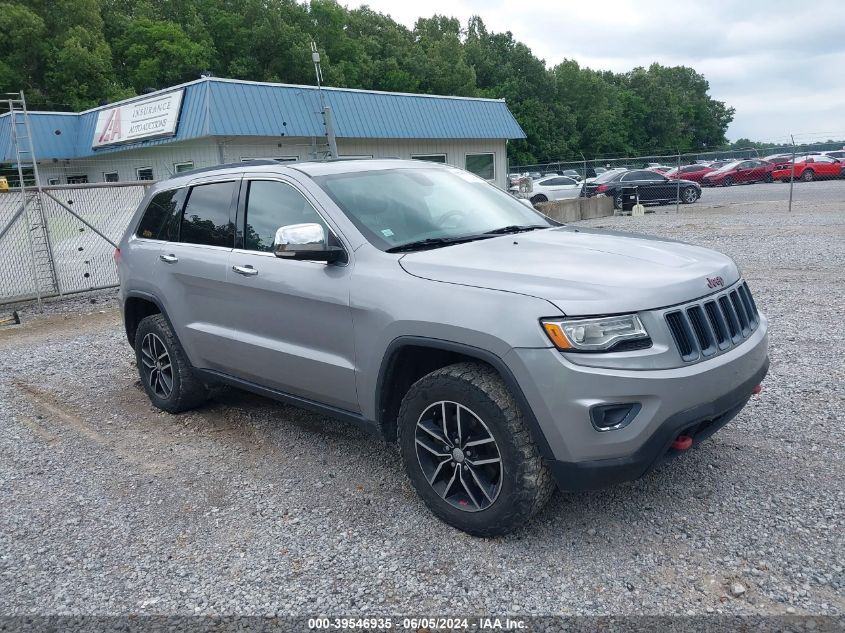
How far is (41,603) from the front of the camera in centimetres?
315

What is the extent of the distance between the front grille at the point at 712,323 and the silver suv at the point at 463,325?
0.4 inches

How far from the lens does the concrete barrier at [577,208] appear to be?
20812 mm

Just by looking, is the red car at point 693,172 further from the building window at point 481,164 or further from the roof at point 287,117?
the roof at point 287,117

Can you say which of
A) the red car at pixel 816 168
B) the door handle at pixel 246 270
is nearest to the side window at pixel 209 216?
the door handle at pixel 246 270

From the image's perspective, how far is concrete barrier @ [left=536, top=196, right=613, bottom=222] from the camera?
20.8m

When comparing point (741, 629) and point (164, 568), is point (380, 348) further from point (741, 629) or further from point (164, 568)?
point (741, 629)

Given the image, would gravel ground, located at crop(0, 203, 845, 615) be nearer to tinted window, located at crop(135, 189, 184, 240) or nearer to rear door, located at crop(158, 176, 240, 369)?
rear door, located at crop(158, 176, 240, 369)

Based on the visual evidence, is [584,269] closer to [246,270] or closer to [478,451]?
[478,451]

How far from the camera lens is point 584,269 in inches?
130

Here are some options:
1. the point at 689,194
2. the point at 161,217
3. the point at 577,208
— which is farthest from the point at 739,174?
the point at 161,217

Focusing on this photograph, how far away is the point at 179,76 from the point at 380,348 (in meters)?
41.9

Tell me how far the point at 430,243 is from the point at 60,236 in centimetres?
970

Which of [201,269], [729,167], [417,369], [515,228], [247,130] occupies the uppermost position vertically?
[247,130]

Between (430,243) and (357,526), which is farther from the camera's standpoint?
(430,243)
